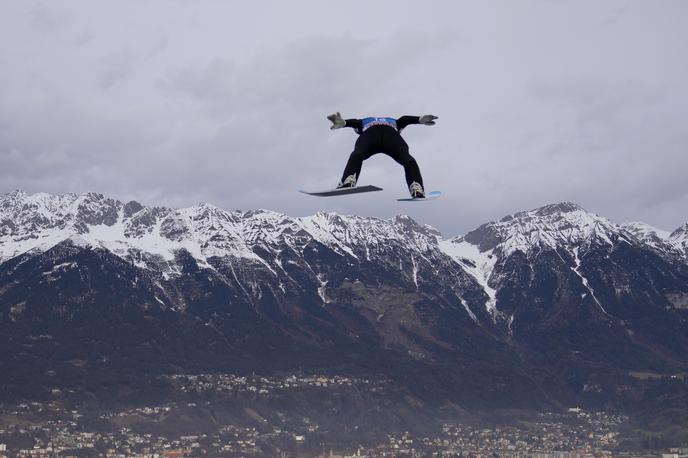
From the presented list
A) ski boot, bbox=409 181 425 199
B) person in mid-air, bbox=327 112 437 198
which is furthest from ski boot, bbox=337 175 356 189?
ski boot, bbox=409 181 425 199

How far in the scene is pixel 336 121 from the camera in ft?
136

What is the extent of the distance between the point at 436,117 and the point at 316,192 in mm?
5133

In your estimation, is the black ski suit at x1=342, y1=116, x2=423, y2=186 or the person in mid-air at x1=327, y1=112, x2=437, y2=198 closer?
the person in mid-air at x1=327, y1=112, x2=437, y2=198

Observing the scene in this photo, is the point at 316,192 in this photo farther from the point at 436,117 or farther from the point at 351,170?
the point at 436,117

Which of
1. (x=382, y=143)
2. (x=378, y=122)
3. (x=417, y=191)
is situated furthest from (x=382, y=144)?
(x=417, y=191)

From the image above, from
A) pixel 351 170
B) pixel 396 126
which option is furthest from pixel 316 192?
pixel 396 126

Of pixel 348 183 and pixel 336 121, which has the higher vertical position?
pixel 336 121

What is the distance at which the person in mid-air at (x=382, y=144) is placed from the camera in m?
41.4

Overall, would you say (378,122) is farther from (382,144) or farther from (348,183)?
(348,183)

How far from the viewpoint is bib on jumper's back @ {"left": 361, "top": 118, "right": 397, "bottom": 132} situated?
42.7 m

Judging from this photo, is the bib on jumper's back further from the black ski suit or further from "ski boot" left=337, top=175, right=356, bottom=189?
"ski boot" left=337, top=175, right=356, bottom=189

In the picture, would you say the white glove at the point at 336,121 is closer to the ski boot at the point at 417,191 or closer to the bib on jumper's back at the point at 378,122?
the bib on jumper's back at the point at 378,122

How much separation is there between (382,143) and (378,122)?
2.92 ft

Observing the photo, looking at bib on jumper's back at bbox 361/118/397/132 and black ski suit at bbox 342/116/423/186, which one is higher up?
bib on jumper's back at bbox 361/118/397/132
